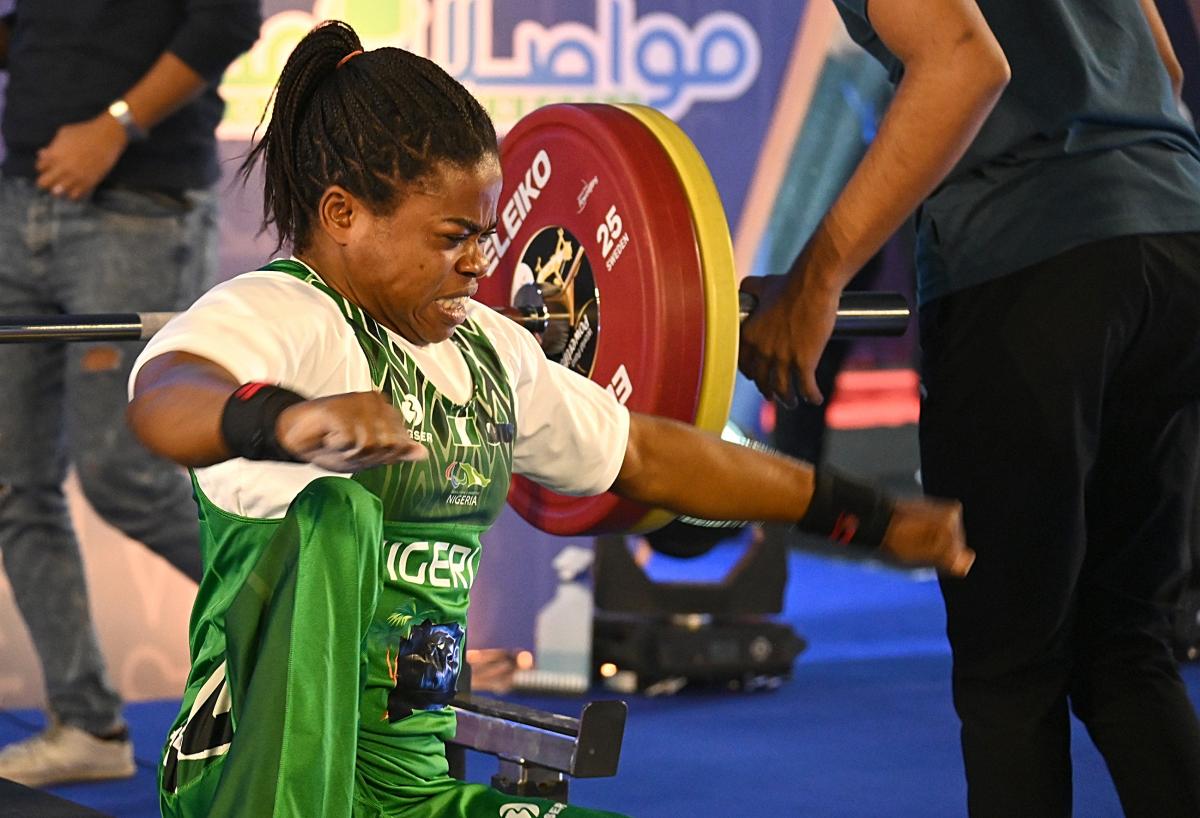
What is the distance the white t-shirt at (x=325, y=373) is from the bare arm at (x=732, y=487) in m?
0.05

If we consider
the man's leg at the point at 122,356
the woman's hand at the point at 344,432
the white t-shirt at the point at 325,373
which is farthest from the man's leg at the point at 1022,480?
the man's leg at the point at 122,356

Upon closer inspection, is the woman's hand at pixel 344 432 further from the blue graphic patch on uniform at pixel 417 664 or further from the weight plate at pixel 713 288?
the weight plate at pixel 713 288

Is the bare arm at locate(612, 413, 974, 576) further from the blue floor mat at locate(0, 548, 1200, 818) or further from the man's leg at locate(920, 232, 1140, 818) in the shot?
the blue floor mat at locate(0, 548, 1200, 818)

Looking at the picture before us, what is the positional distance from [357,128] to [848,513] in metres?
0.66

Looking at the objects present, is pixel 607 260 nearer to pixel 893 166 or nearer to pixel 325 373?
pixel 893 166

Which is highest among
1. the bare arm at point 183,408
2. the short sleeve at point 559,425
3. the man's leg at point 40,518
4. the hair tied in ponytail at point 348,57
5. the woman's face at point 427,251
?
the hair tied in ponytail at point 348,57

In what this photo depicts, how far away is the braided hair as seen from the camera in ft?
5.53

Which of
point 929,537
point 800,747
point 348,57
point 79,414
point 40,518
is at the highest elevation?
point 348,57

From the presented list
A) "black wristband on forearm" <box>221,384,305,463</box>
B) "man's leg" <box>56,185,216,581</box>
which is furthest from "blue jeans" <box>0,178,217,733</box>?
"black wristband on forearm" <box>221,384,305,463</box>

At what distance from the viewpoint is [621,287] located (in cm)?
229

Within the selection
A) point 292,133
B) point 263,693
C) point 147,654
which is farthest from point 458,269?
point 147,654

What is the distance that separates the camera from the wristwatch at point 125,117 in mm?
3113

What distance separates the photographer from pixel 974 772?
2129 millimetres

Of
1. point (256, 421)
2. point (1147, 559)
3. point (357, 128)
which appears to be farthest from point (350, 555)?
point (1147, 559)
